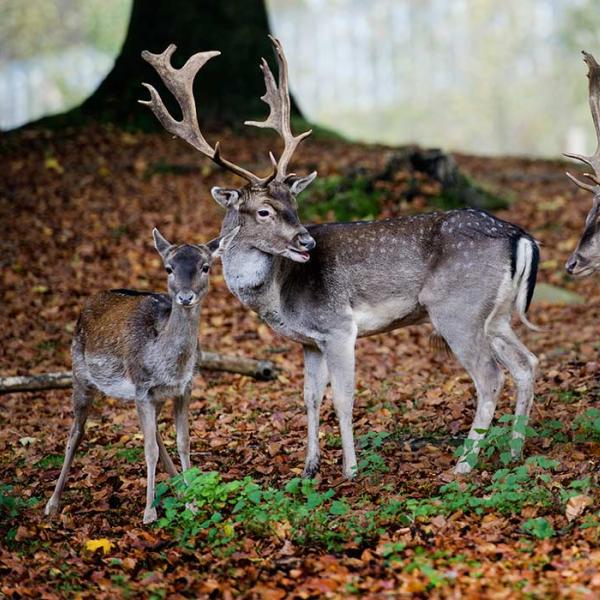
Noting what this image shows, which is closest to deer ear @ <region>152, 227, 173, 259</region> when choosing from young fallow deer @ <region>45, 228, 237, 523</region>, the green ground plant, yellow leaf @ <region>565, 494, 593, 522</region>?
young fallow deer @ <region>45, 228, 237, 523</region>

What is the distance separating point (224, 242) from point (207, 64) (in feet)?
37.8

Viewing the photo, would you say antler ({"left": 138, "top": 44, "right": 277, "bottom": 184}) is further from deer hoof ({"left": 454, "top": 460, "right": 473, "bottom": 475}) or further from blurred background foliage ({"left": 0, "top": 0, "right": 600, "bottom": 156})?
blurred background foliage ({"left": 0, "top": 0, "right": 600, "bottom": 156})

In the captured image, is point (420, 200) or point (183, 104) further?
point (420, 200)

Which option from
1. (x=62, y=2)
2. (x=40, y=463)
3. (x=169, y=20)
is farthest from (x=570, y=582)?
(x=62, y=2)

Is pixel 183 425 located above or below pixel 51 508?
above

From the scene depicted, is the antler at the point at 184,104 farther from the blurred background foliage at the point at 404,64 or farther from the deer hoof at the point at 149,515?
the blurred background foliage at the point at 404,64

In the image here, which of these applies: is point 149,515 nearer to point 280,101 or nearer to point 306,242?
point 306,242

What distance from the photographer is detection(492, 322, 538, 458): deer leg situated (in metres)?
7.49

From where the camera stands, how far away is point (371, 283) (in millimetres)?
7590

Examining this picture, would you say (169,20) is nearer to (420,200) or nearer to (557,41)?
(420,200)

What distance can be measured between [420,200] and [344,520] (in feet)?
29.3

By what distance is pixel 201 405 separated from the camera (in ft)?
30.8

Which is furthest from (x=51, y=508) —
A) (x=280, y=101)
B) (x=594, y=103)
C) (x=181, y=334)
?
(x=594, y=103)

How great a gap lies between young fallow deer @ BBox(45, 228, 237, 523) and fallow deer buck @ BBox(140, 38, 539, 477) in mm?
488
